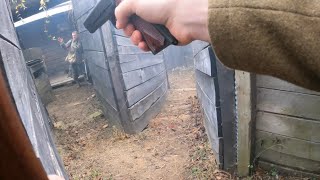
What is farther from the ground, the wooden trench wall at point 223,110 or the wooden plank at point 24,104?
the wooden plank at point 24,104

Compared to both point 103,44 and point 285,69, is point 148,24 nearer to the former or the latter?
point 285,69

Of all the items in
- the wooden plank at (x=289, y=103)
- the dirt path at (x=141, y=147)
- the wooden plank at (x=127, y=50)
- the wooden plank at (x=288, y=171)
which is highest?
the wooden plank at (x=127, y=50)

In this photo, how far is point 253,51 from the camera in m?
0.81

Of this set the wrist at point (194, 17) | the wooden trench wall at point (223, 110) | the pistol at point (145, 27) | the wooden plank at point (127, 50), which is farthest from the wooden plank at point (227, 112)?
the wooden plank at point (127, 50)

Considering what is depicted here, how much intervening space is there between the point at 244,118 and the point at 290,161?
678 mm

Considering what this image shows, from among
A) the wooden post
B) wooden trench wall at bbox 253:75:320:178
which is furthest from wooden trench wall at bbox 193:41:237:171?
wooden trench wall at bbox 253:75:320:178

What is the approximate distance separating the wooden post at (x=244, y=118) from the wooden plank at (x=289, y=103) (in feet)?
0.38

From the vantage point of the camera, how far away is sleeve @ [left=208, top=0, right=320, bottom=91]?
0.72 metres

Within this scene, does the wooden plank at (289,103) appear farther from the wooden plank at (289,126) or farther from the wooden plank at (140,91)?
the wooden plank at (140,91)

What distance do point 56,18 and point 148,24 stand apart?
16418mm

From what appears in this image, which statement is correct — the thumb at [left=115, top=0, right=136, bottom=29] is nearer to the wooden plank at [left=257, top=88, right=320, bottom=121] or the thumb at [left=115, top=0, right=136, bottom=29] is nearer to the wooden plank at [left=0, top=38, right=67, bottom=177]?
the wooden plank at [left=0, top=38, right=67, bottom=177]

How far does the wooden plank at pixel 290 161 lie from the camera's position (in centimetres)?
281

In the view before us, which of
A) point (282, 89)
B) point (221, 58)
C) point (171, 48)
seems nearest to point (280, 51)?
point (221, 58)

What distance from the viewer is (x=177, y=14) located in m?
1.18
